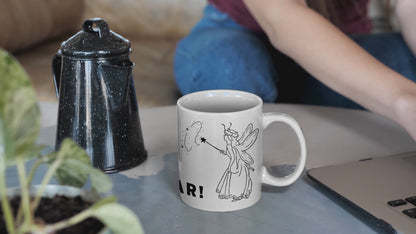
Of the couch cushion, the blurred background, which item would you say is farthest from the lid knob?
the couch cushion

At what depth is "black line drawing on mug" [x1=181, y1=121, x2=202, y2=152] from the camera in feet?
1.67

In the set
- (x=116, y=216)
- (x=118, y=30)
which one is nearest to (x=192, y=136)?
(x=116, y=216)

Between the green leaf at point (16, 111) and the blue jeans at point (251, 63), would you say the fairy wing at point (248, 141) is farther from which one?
the blue jeans at point (251, 63)

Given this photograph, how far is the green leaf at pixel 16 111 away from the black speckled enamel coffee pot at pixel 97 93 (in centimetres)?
33

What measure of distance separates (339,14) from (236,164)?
3.33 feet

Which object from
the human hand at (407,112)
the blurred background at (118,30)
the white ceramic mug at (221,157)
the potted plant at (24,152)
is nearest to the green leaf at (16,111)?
the potted plant at (24,152)

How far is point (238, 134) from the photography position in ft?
1.66

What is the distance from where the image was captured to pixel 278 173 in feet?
2.05

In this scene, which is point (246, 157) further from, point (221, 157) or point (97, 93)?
point (97, 93)

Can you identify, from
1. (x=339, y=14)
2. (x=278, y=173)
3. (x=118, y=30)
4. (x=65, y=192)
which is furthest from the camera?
(x=118, y=30)

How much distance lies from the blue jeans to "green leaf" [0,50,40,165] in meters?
0.88

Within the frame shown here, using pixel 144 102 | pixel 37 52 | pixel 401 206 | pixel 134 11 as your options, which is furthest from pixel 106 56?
pixel 134 11

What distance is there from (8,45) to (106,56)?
3.25 feet

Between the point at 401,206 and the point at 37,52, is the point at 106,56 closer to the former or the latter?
the point at 401,206
